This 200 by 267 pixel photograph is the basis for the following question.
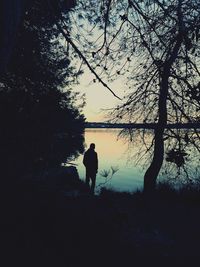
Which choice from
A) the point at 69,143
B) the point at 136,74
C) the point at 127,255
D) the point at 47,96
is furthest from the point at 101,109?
the point at 69,143

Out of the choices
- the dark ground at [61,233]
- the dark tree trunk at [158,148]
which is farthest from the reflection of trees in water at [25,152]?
the dark ground at [61,233]

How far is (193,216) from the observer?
1147 cm

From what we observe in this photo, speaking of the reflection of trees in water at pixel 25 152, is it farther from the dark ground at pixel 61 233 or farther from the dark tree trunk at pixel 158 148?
the dark ground at pixel 61 233

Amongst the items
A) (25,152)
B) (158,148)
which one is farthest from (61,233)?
(158,148)

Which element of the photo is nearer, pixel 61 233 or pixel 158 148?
pixel 61 233

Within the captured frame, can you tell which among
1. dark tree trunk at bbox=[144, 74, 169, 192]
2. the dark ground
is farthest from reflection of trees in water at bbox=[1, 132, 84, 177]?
the dark ground

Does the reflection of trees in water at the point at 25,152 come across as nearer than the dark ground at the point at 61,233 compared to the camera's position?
No

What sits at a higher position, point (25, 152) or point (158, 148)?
point (158, 148)

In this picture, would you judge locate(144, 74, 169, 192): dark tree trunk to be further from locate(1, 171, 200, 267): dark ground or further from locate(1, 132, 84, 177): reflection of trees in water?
locate(1, 171, 200, 267): dark ground

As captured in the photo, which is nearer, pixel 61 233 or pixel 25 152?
pixel 61 233

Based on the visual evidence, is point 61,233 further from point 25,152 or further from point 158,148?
point 158,148

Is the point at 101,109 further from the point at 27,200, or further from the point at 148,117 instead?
the point at 27,200

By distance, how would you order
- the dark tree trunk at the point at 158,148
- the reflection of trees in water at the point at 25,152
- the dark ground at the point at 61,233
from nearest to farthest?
the dark ground at the point at 61,233 → the reflection of trees in water at the point at 25,152 → the dark tree trunk at the point at 158,148

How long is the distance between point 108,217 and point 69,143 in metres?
19.5
